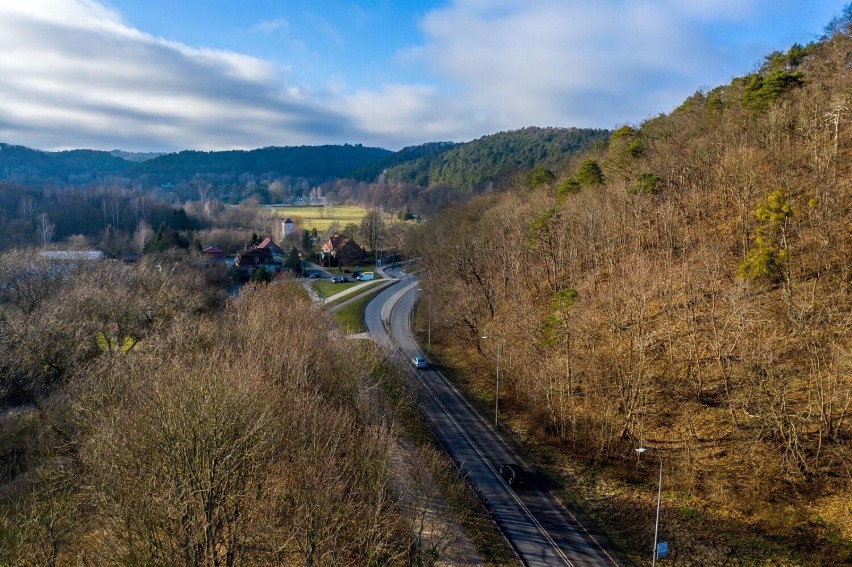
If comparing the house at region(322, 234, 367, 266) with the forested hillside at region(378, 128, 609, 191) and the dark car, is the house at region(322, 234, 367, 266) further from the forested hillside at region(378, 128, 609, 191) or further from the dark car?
the dark car

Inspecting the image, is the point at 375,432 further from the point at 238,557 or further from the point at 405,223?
the point at 405,223

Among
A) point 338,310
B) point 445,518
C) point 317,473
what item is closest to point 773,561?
point 445,518

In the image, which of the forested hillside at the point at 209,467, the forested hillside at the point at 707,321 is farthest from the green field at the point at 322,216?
the forested hillside at the point at 209,467

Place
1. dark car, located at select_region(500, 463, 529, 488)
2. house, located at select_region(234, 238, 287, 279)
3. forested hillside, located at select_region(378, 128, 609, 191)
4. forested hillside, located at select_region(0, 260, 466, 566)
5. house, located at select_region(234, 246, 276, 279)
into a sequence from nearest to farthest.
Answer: forested hillside, located at select_region(0, 260, 466, 566), dark car, located at select_region(500, 463, 529, 488), house, located at select_region(234, 238, 287, 279), house, located at select_region(234, 246, 276, 279), forested hillside, located at select_region(378, 128, 609, 191)

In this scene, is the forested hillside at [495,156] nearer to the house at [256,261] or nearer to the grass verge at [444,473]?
the house at [256,261]

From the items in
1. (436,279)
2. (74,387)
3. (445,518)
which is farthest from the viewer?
(436,279)

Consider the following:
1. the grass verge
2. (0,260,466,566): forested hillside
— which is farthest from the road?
(0,260,466,566): forested hillside

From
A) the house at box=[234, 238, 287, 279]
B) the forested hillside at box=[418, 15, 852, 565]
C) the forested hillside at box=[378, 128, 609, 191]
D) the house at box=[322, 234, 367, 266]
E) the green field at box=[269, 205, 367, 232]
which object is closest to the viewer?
the forested hillside at box=[418, 15, 852, 565]
